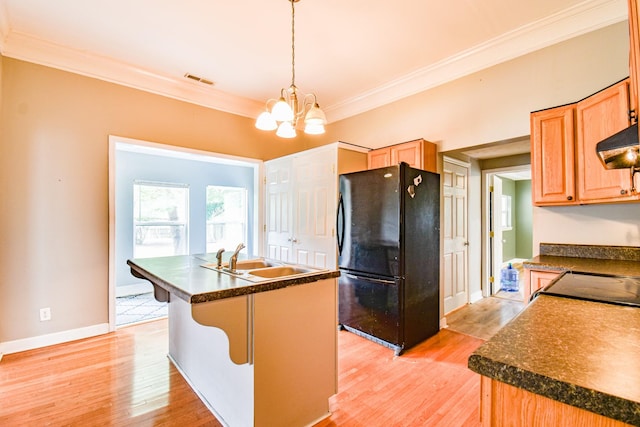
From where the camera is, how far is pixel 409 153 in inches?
126

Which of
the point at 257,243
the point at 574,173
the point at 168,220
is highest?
the point at 574,173

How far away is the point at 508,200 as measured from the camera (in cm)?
737

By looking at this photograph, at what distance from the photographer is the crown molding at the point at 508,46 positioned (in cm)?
226

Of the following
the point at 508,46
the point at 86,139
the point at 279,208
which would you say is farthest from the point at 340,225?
the point at 86,139

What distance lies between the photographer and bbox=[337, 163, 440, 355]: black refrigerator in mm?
2650

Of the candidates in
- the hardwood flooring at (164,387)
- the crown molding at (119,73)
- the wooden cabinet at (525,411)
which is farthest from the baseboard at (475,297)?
the crown molding at (119,73)

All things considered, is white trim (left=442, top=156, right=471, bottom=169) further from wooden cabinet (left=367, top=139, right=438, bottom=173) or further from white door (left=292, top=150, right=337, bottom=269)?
white door (left=292, top=150, right=337, bottom=269)

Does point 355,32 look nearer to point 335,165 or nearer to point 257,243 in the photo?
point 335,165

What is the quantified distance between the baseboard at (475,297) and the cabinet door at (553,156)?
7.22 feet

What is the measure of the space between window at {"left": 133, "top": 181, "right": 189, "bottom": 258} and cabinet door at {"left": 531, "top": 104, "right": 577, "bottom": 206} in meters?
5.21

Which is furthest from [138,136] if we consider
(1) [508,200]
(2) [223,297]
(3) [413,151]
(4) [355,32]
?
(1) [508,200]

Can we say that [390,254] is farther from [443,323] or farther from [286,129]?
[286,129]

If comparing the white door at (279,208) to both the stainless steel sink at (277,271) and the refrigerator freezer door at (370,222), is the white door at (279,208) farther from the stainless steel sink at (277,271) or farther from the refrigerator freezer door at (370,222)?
the stainless steel sink at (277,271)

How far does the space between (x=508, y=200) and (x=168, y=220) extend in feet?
25.8
